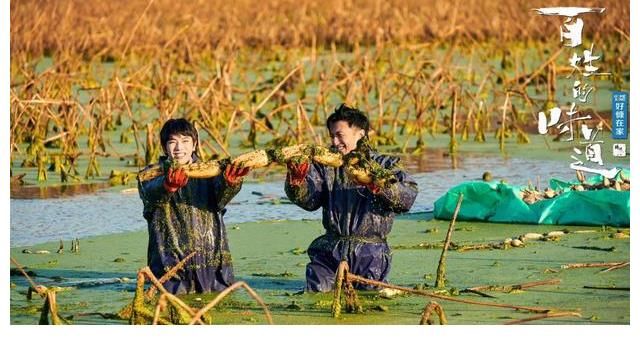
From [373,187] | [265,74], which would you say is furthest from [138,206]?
[265,74]

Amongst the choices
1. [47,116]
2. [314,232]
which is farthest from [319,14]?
[314,232]

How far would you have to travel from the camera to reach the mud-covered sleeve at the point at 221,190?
22.6 ft

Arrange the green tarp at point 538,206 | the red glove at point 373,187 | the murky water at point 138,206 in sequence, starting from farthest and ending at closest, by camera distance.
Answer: the murky water at point 138,206 < the green tarp at point 538,206 < the red glove at point 373,187

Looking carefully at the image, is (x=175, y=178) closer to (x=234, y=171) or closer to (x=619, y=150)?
(x=234, y=171)

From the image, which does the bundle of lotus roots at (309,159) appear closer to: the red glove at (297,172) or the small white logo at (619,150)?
the red glove at (297,172)

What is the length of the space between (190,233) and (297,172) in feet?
2.16

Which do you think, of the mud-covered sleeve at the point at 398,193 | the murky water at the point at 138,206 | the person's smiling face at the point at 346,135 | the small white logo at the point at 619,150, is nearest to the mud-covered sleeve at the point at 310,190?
the person's smiling face at the point at 346,135

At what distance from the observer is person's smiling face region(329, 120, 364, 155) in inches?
275

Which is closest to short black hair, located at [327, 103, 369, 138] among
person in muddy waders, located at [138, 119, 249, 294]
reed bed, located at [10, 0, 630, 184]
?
person in muddy waders, located at [138, 119, 249, 294]

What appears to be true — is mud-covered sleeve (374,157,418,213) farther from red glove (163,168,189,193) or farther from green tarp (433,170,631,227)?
green tarp (433,170,631,227)

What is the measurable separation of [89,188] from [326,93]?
11.3 feet

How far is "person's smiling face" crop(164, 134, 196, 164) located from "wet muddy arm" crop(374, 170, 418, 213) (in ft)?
2.95

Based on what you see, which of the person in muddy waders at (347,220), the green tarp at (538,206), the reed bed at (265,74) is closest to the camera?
the person in muddy waders at (347,220)

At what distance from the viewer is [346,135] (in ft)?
23.0
